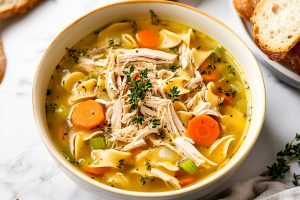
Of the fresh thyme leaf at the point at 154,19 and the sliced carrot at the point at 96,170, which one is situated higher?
the fresh thyme leaf at the point at 154,19

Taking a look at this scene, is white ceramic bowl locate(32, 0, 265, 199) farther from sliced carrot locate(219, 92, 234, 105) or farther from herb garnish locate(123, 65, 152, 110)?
herb garnish locate(123, 65, 152, 110)

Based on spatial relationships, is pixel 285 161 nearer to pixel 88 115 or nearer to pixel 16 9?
A: pixel 88 115

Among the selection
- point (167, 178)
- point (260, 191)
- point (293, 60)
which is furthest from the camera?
point (293, 60)

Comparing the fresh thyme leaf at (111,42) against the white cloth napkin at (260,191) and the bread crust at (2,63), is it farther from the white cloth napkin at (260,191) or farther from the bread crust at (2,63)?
the white cloth napkin at (260,191)

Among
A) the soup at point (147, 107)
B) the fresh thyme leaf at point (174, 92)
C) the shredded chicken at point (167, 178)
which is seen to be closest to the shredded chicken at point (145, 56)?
the soup at point (147, 107)

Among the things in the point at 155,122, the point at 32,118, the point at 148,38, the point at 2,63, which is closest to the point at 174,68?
the point at 148,38

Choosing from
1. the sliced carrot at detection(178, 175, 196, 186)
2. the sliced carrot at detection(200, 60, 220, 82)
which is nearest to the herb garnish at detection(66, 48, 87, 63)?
the sliced carrot at detection(200, 60, 220, 82)
